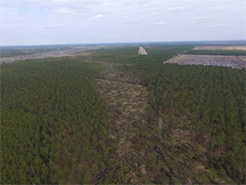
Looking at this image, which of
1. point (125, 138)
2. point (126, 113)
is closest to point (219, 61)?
point (126, 113)

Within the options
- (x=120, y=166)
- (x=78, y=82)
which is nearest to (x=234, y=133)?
(x=120, y=166)

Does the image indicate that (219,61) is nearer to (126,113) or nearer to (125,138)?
(126,113)

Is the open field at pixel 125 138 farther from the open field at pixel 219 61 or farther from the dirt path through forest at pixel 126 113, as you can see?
the open field at pixel 219 61

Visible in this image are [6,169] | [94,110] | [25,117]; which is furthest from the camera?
[94,110]

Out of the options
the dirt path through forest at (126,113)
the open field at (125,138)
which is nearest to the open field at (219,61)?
the open field at (125,138)

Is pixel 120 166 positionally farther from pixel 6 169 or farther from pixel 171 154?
pixel 6 169

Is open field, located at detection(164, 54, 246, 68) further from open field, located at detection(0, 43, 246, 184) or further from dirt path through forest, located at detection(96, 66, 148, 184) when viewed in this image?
dirt path through forest, located at detection(96, 66, 148, 184)

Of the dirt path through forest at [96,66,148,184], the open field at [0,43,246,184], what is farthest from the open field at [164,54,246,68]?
the dirt path through forest at [96,66,148,184]

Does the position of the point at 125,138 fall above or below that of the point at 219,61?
below
